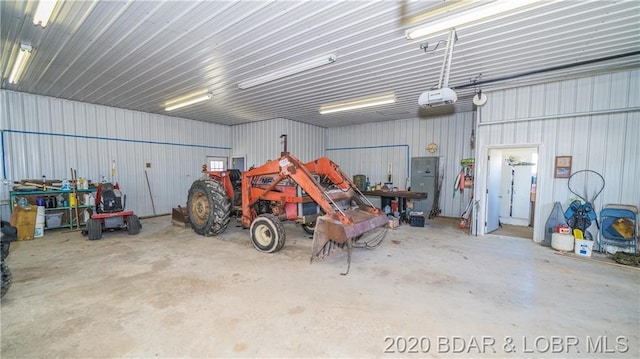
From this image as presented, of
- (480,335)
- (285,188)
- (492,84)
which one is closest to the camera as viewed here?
(480,335)

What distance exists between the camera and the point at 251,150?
32.1 ft

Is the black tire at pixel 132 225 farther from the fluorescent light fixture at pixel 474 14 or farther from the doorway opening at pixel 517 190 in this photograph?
the doorway opening at pixel 517 190

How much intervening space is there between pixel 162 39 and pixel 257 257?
3685 millimetres

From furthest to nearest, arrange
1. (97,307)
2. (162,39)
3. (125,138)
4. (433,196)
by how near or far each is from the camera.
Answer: (433,196)
(125,138)
(162,39)
(97,307)

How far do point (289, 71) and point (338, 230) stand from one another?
3105 millimetres

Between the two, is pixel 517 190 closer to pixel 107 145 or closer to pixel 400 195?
pixel 400 195

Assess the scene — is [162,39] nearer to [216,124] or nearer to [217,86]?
[217,86]

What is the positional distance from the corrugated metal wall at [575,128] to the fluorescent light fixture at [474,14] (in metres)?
3.40

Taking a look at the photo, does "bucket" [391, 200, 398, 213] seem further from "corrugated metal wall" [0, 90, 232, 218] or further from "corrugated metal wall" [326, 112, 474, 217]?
"corrugated metal wall" [0, 90, 232, 218]

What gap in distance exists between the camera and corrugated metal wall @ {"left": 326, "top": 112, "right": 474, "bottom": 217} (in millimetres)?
8086

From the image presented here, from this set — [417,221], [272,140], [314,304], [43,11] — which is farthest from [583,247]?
[43,11]

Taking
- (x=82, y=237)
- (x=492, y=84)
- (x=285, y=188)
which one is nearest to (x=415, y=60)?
(x=492, y=84)

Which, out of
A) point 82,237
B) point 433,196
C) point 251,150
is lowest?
point 82,237

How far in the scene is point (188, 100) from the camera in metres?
6.70
